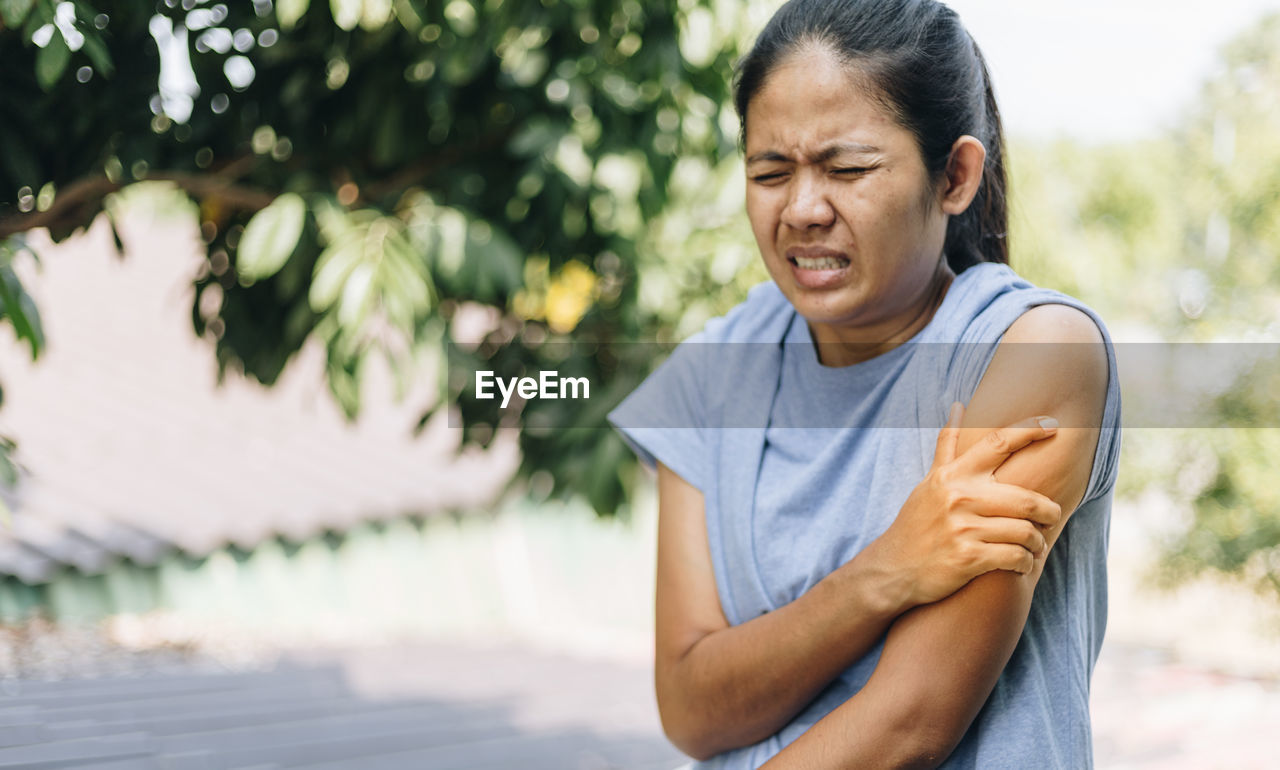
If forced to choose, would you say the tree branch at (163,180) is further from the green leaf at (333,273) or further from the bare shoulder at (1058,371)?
the bare shoulder at (1058,371)

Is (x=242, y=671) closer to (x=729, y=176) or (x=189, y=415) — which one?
(x=189, y=415)

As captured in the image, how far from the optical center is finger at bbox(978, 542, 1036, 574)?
93 cm

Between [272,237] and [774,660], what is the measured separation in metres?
0.98

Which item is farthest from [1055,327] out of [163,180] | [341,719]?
[341,719]

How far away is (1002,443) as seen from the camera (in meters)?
0.96

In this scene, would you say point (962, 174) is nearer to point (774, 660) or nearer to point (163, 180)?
point (774, 660)

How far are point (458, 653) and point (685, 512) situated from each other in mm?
5525

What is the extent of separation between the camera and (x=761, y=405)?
47.9 inches

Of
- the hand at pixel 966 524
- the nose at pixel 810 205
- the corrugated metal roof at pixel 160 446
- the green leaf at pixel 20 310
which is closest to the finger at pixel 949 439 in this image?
the hand at pixel 966 524

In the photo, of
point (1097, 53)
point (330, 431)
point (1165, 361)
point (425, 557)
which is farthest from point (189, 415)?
point (1097, 53)

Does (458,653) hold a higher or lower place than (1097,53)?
lower

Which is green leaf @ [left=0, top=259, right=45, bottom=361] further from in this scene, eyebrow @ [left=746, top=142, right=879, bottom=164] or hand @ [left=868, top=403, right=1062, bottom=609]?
hand @ [left=868, top=403, right=1062, bottom=609]

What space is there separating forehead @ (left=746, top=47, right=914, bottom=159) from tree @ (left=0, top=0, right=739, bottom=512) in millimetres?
557

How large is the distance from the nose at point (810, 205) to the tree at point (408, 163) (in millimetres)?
616
